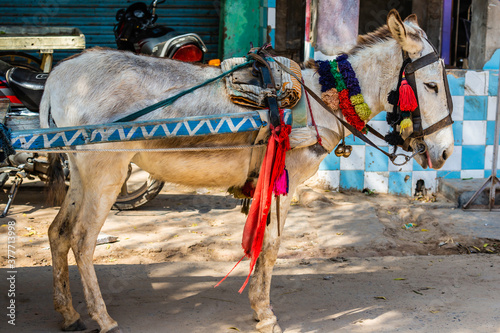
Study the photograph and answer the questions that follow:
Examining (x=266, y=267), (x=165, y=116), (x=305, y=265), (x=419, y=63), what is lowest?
(x=305, y=265)

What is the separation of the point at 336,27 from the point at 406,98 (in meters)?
3.29

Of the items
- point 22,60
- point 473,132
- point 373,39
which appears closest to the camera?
point 373,39

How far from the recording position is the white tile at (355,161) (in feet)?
22.1

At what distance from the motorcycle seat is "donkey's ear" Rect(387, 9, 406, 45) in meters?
2.74

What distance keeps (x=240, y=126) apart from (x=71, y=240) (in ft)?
4.08

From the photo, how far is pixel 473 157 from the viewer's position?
6836 millimetres

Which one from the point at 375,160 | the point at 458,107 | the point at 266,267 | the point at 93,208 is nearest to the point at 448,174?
the point at 458,107

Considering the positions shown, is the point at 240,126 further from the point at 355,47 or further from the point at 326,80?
the point at 355,47

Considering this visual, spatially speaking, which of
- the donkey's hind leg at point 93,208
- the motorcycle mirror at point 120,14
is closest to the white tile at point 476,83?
the motorcycle mirror at point 120,14

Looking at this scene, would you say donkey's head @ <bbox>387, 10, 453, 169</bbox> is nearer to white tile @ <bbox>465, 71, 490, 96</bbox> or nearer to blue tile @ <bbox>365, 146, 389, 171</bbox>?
blue tile @ <bbox>365, 146, 389, 171</bbox>

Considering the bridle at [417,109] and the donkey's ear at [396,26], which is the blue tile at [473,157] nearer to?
the bridle at [417,109]

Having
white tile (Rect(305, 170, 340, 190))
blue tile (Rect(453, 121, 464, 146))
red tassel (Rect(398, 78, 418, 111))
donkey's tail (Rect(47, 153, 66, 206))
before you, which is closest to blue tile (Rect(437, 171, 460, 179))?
blue tile (Rect(453, 121, 464, 146))

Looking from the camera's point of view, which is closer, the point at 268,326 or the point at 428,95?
the point at 268,326

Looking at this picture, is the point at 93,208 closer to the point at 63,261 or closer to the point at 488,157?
the point at 63,261
